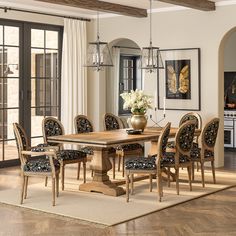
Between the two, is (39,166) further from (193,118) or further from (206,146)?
(193,118)

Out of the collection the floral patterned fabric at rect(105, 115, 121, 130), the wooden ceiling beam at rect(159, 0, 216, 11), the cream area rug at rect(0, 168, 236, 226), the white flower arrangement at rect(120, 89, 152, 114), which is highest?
the wooden ceiling beam at rect(159, 0, 216, 11)

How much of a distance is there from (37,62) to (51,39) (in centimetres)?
56

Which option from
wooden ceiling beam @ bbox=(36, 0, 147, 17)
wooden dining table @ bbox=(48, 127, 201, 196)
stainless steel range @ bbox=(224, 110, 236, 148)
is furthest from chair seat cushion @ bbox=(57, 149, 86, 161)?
stainless steel range @ bbox=(224, 110, 236, 148)

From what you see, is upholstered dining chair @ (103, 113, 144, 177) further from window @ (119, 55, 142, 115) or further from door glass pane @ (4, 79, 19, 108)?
window @ (119, 55, 142, 115)

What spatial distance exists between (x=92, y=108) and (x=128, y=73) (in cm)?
217

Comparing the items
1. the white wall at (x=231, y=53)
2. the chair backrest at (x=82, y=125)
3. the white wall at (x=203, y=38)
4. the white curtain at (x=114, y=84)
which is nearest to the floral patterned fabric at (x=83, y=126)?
the chair backrest at (x=82, y=125)

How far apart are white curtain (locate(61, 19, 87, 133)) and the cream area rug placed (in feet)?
8.28

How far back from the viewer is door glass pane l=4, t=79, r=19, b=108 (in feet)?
30.7

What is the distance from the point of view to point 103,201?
21.5ft

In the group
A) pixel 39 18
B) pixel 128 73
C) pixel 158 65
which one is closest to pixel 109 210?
pixel 158 65

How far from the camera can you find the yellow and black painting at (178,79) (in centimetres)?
942

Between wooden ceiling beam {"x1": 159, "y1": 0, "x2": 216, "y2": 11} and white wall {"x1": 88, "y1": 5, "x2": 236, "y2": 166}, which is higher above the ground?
wooden ceiling beam {"x1": 159, "y1": 0, "x2": 216, "y2": 11}

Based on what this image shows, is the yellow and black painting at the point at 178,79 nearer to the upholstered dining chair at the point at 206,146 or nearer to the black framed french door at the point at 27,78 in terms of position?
the upholstered dining chair at the point at 206,146

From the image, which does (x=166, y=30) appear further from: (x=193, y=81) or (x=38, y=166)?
(x=38, y=166)
